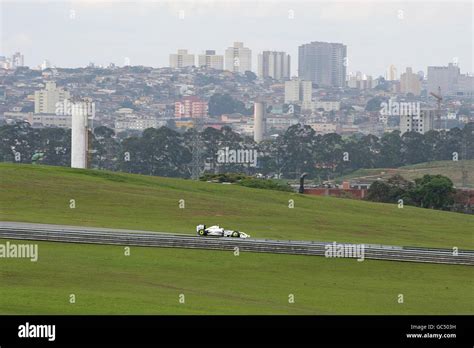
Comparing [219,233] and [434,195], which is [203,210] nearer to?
[219,233]

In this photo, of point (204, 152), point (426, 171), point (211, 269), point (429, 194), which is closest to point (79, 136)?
point (204, 152)

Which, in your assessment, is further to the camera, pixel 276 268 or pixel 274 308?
pixel 276 268

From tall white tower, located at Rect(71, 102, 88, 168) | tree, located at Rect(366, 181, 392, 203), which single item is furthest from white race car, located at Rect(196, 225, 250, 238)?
tall white tower, located at Rect(71, 102, 88, 168)

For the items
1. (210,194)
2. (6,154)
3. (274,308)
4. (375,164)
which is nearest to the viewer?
(274,308)
